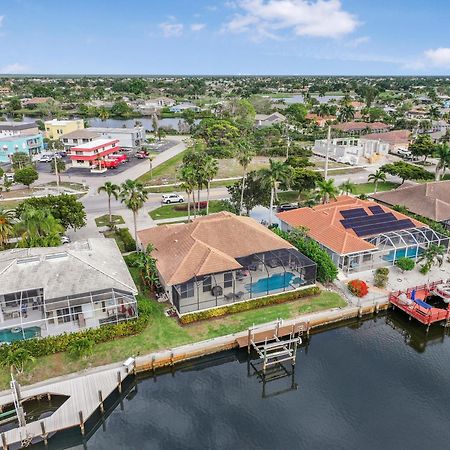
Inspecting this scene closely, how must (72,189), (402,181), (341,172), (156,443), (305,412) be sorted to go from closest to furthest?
(156,443), (305,412), (72,189), (402,181), (341,172)

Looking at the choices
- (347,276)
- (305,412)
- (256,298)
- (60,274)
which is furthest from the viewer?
(347,276)

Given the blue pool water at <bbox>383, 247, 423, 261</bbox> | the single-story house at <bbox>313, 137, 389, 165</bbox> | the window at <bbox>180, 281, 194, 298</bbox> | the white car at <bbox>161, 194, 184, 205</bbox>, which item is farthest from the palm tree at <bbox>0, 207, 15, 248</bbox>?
the single-story house at <bbox>313, 137, 389, 165</bbox>

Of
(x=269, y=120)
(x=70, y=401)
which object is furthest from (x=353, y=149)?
(x=70, y=401)

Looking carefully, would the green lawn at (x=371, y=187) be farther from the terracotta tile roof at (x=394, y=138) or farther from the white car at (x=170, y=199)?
the white car at (x=170, y=199)

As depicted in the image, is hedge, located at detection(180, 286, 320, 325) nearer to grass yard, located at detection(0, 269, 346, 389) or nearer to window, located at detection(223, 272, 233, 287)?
grass yard, located at detection(0, 269, 346, 389)

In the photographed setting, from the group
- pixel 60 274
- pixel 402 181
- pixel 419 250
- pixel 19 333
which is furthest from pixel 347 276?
pixel 402 181

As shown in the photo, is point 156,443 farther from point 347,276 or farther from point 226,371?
point 347,276

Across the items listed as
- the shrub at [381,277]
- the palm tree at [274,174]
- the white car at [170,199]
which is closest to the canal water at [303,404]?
the shrub at [381,277]

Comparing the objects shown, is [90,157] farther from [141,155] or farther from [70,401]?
[70,401]
